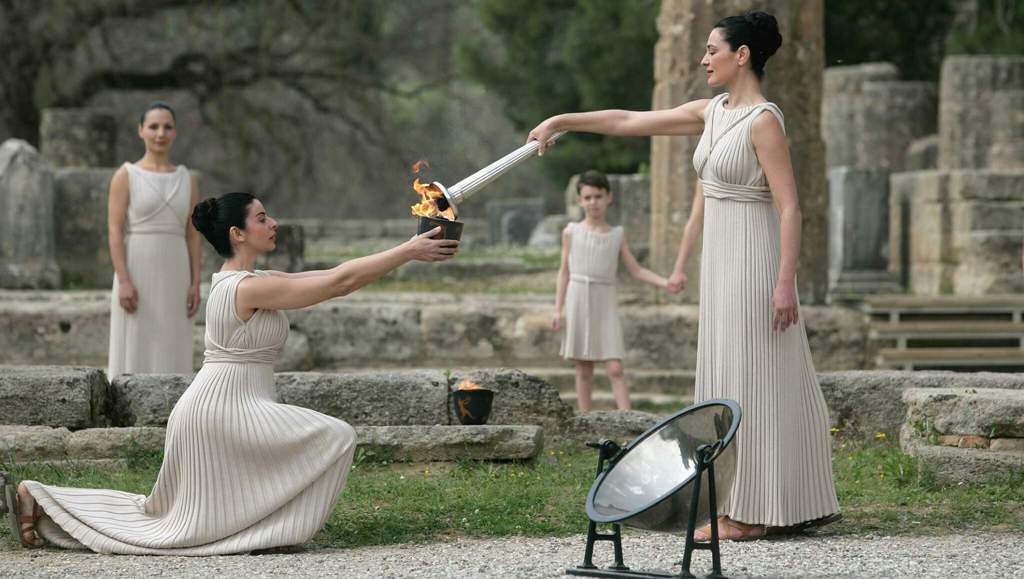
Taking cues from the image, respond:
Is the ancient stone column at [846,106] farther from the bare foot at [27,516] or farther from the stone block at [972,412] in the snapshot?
the bare foot at [27,516]

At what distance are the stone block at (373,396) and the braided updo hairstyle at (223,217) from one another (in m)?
1.81

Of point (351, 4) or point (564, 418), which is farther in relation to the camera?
point (351, 4)

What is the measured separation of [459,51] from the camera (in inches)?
1051


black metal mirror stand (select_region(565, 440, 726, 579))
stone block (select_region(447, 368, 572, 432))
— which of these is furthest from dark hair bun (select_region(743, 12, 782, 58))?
stone block (select_region(447, 368, 572, 432))

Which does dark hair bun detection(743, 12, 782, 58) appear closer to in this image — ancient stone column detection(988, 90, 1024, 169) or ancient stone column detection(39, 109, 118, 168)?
ancient stone column detection(39, 109, 118, 168)

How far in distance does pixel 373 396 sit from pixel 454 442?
0.70 meters

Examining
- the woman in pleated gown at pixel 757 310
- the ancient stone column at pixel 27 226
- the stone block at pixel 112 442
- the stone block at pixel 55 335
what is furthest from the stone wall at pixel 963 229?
the stone block at pixel 112 442

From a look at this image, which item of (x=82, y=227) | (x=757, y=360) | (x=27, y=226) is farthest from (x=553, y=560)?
(x=82, y=227)

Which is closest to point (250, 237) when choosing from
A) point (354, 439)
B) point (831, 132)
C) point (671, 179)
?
point (354, 439)

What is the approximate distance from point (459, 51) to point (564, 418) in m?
19.7

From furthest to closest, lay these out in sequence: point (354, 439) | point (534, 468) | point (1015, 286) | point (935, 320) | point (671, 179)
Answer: point (1015, 286) < point (935, 320) < point (671, 179) < point (534, 468) < point (354, 439)

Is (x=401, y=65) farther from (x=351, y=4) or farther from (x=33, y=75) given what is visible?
(x=33, y=75)

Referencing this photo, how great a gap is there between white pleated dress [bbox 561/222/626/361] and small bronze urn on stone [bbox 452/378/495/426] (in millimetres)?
2033

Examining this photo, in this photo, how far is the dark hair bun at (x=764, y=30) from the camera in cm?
568
